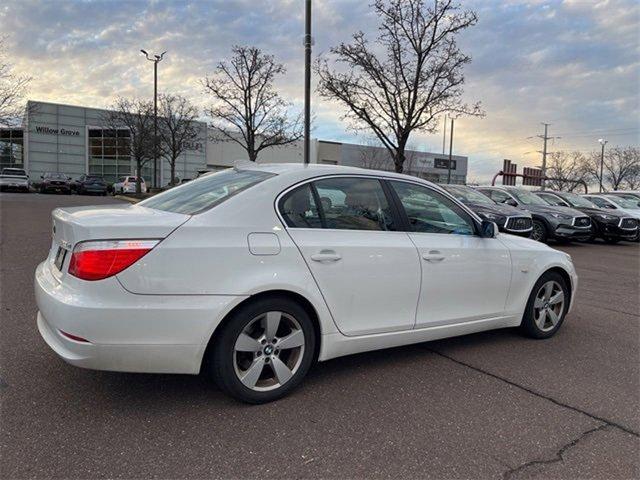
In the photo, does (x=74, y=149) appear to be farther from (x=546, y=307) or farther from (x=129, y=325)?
(x=129, y=325)

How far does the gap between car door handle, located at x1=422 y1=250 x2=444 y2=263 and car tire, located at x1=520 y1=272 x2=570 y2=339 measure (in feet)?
4.52

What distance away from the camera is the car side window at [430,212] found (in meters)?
4.09

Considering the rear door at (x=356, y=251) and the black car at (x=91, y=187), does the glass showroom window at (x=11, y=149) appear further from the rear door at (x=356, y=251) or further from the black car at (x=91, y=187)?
the rear door at (x=356, y=251)

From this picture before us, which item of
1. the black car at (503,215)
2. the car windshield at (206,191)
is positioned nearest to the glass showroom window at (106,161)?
the black car at (503,215)

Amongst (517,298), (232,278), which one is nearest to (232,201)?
(232,278)

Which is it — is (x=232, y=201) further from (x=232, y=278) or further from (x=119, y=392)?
(x=119, y=392)

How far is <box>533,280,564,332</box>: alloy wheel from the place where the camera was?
4910 mm

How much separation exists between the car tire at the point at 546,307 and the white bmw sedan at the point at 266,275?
1.76ft

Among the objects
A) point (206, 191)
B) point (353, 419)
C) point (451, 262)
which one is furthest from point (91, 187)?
point (353, 419)

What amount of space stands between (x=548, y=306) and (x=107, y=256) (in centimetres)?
407

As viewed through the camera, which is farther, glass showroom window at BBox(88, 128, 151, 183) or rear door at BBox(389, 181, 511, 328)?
glass showroom window at BBox(88, 128, 151, 183)

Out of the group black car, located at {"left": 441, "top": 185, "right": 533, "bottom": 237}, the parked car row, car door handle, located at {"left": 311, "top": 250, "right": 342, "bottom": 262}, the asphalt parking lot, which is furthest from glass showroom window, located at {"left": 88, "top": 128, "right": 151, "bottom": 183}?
car door handle, located at {"left": 311, "top": 250, "right": 342, "bottom": 262}

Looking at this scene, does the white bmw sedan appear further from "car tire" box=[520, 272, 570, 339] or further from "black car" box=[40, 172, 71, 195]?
"black car" box=[40, 172, 71, 195]

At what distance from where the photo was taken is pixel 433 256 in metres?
3.98
